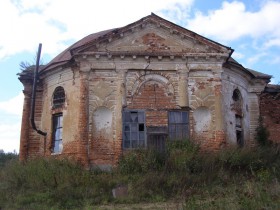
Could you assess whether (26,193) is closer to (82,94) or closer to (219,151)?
(82,94)

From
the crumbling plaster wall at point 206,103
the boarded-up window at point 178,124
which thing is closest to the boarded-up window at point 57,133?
the boarded-up window at point 178,124

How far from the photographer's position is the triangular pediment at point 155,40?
55.3 feet

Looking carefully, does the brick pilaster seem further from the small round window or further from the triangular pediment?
the small round window

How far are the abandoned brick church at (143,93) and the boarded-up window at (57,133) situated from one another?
9 centimetres

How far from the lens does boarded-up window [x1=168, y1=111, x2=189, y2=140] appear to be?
54.1 feet

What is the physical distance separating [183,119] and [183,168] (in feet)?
9.34

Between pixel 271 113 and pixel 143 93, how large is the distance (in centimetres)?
763

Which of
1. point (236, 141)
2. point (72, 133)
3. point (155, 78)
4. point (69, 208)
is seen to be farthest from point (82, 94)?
point (236, 141)

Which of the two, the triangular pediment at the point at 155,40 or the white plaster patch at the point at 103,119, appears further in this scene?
the triangular pediment at the point at 155,40

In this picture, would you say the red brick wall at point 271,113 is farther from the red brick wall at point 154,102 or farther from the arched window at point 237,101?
the red brick wall at point 154,102

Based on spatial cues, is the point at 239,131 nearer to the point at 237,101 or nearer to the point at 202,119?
the point at 237,101

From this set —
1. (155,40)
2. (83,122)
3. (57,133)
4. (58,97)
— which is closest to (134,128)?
(83,122)

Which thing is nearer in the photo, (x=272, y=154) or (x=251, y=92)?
(x=272, y=154)

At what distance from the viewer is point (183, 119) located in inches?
657
